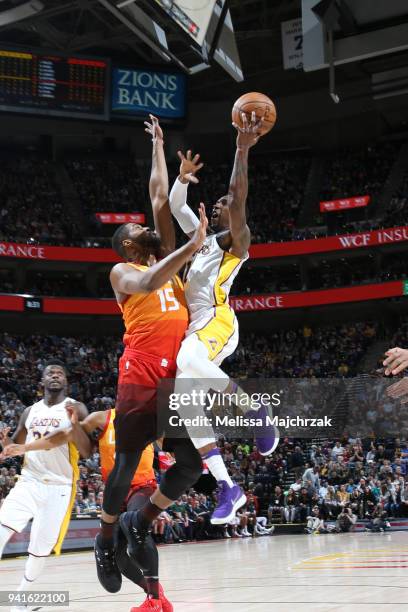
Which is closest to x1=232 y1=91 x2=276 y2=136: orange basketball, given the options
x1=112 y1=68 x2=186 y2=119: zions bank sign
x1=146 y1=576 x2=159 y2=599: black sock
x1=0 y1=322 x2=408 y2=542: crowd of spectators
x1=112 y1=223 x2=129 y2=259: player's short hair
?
x1=112 y1=223 x2=129 y2=259: player's short hair

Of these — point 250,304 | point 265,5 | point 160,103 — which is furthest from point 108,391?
point 265,5

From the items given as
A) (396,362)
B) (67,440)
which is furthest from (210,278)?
(67,440)

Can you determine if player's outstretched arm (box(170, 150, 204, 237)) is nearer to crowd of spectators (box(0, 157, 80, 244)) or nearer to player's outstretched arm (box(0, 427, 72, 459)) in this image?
player's outstretched arm (box(0, 427, 72, 459))

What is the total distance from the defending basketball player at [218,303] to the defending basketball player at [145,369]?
0.45ft

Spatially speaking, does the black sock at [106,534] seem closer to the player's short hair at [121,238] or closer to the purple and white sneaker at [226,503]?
the purple and white sneaker at [226,503]

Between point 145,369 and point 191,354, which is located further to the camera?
point 145,369

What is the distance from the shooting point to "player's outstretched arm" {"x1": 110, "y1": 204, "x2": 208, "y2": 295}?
14.8 ft

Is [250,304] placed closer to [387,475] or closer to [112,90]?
[112,90]

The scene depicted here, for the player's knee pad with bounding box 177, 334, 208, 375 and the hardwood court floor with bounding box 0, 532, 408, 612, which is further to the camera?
the hardwood court floor with bounding box 0, 532, 408, 612

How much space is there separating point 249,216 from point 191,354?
90.4 feet

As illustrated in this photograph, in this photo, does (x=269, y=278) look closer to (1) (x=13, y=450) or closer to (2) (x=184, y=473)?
(1) (x=13, y=450)

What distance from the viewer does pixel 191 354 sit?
471 cm

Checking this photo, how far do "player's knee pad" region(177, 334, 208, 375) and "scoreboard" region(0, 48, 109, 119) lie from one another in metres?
20.8

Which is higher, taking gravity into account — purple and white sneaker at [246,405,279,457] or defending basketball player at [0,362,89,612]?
purple and white sneaker at [246,405,279,457]
